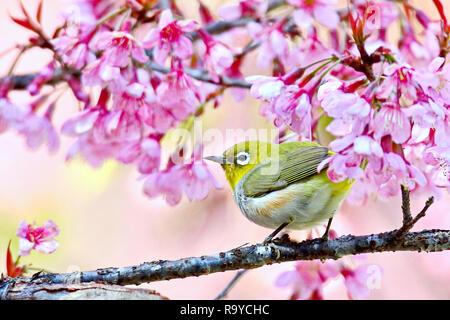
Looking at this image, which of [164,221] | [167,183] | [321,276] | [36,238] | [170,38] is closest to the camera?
[36,238]

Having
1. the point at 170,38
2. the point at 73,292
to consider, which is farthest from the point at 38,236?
the point at 170,38

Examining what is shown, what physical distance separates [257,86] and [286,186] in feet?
1.59

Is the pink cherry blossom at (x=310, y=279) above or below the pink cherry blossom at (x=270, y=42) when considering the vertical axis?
below

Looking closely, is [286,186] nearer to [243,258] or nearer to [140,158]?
[243,258]

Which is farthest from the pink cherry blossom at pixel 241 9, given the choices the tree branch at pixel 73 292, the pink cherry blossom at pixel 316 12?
the tree branch at pixel 73 292

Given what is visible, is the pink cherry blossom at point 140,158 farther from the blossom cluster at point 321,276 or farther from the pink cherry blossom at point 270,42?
the blossom cluster at point 321,276

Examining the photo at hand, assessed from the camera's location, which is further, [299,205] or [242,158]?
[242,158]

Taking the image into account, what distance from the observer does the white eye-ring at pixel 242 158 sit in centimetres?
229

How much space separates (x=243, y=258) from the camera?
1727 millimetres

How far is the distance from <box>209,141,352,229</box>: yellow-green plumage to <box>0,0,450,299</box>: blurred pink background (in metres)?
0.87

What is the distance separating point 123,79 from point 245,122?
1.33 metres

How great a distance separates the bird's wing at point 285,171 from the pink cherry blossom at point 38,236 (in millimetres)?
657

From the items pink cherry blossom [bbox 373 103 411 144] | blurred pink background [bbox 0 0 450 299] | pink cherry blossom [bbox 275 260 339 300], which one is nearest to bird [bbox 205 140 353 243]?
pink cherry blossom [bbox 275 260 339 300]
